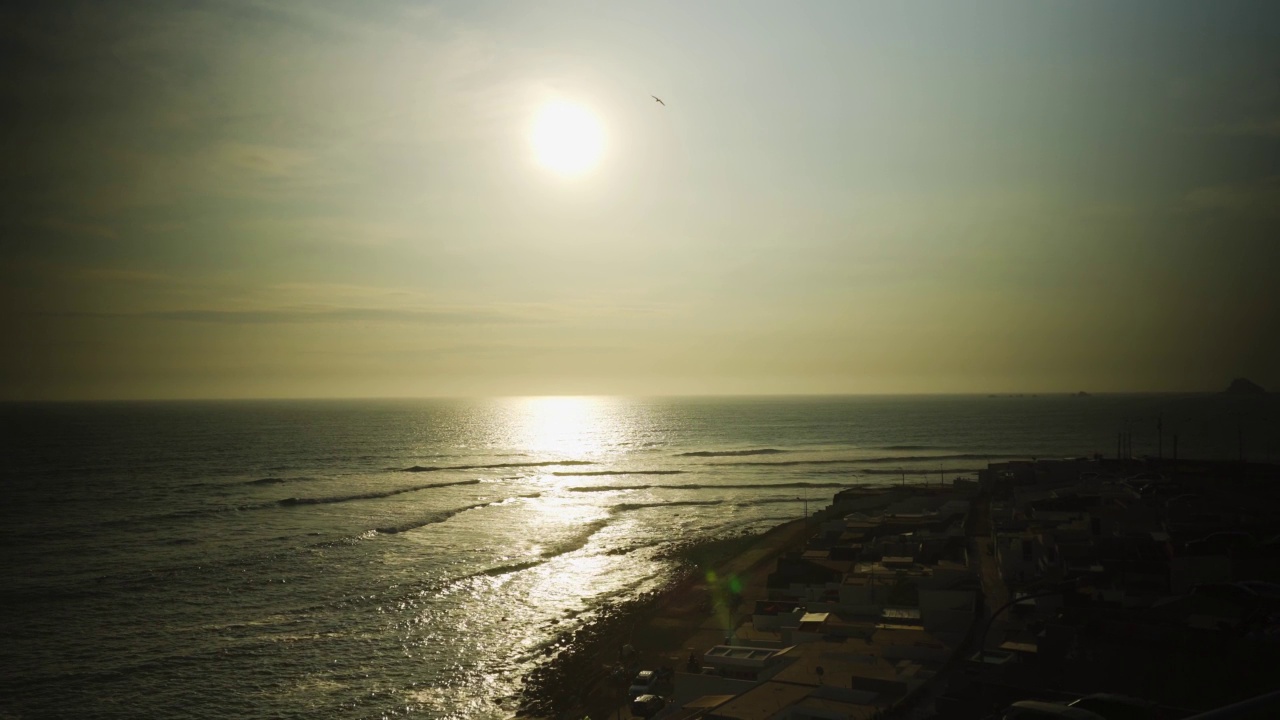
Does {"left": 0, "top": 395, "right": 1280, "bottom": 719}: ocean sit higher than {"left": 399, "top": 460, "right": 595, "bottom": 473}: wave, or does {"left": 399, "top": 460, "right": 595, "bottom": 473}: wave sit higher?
{"left": 0, "top": 395, "right": 1280, "bottom": 719}: ocean

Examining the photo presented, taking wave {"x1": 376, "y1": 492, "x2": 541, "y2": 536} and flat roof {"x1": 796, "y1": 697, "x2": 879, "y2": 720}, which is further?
wave {"x1": 376, "y1": 492, "x2": 541, "y2": 536}

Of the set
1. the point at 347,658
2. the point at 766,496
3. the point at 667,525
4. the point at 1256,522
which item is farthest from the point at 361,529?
the point at 1256,522

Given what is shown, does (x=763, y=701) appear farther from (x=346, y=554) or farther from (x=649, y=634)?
(x=346, y=554)

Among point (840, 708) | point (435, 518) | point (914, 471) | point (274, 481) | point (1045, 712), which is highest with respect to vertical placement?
point (1045, 712)

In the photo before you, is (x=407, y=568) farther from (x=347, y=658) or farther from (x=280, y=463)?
(x=280, y=463)

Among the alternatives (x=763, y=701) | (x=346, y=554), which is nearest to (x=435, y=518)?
(x=346, y=554)

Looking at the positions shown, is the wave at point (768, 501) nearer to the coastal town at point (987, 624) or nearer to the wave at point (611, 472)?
the wave at point (611, 472)

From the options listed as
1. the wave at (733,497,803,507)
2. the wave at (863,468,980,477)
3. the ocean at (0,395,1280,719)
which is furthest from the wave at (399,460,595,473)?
the wave at (733,497,803,507)

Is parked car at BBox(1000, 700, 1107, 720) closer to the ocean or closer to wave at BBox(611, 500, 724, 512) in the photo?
the ocean
